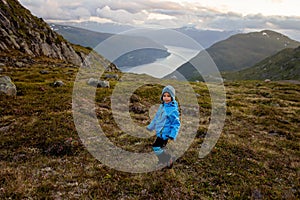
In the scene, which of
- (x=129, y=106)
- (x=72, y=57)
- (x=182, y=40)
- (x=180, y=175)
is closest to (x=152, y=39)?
(x=182, y=40)

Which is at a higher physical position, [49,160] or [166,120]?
[166,120]

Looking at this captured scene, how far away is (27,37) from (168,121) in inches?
3664

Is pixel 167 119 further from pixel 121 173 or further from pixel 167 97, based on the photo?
pixel 121 173

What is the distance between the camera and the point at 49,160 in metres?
12.8

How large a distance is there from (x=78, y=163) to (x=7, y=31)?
88.2 m

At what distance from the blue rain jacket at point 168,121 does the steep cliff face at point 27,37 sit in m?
78.9

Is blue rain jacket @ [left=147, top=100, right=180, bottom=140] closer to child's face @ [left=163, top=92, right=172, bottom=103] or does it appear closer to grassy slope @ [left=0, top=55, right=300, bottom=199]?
child's face @ [left=163, top=92, right=172, bottom=103]

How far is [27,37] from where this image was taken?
89438 mm

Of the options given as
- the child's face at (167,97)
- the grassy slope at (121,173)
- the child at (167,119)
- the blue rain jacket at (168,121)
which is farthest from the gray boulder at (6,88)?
the child's face at (167,97)

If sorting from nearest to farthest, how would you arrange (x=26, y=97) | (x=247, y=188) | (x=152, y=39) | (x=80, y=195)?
(x=80, y=195), (x=247, y=188), (x=152, y=39), (x=26, y=97)

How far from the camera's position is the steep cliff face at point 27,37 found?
270ft

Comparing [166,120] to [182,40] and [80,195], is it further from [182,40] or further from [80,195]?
[182,40]

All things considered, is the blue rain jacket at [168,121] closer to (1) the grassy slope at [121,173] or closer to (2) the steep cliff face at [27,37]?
(1) the grassy slope at [121,173]

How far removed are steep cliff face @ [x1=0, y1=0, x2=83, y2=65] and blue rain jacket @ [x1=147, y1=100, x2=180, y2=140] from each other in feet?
259
